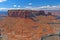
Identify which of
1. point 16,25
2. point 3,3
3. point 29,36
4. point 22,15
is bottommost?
point 29,36

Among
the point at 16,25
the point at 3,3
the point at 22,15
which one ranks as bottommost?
the point at 16,25

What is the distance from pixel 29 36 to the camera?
1646 millimetres

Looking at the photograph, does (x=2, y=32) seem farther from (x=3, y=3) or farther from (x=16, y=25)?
(x=3, y=3)

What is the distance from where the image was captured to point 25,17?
167cm

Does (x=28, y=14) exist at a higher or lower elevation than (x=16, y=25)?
higher

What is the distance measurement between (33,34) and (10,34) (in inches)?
10.9

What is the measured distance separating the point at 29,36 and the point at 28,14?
0.26m

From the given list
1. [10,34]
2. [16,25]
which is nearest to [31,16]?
[16,25]

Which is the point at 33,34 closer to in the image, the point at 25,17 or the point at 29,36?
the point at 29,36

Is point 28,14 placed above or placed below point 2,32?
above

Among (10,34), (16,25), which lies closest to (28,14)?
(16,25)

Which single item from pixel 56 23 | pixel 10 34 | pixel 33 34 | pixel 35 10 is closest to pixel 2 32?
pixel 10 34

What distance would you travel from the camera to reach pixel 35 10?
1.66 meters

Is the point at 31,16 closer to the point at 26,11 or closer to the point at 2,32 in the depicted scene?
the point at 26,11
